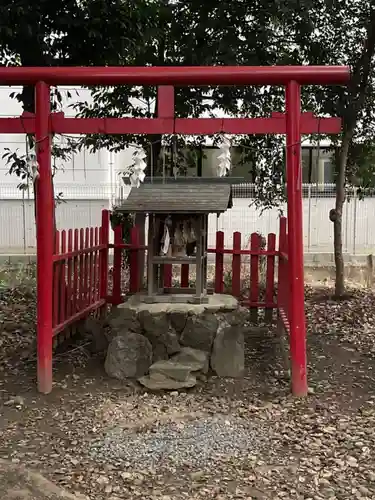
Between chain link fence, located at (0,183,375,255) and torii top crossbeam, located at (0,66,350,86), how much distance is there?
993 cm

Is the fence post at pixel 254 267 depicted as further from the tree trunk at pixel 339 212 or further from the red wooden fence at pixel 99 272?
the tree trunk at pixel 339 212

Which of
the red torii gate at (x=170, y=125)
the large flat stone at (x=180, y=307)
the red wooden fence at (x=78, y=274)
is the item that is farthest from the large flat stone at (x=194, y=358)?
the red wooden fence at (x=78, y=274)

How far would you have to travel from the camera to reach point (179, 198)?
5.10 meters

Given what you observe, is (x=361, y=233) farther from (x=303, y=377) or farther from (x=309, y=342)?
(x=303, y=377)

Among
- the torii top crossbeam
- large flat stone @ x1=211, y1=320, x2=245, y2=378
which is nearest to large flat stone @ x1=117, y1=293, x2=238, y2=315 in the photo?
large flat stone @ x1=211, y1=320, x2=245, y2=378

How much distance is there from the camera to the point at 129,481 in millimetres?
3273

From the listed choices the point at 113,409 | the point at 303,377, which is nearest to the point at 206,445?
the point at 113,409

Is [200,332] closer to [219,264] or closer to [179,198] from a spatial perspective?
[179,198]

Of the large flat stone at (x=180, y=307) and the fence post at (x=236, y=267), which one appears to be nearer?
the large flat stone at (x=180, y=307)

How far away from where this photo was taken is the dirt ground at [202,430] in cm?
327

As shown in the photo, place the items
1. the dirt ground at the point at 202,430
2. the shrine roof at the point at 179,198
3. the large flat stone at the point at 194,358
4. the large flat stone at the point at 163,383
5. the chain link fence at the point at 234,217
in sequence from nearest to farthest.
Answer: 1. the dirt ground at the point at 202,430
2. the large flat stone at the point at 163,383
3. the shrine roof at the point at 179,198
4. the large flat stone at the point at 194,358
5. the chain link fence at the point at 234,217

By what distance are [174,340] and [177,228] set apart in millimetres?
1028

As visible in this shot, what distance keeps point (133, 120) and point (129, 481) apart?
9.10 ft

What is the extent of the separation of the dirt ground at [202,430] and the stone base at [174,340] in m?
A: 0.17
